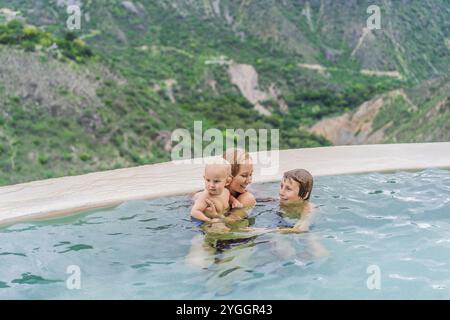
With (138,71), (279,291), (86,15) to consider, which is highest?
(86,15)

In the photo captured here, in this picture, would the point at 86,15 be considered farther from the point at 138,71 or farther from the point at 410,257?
the point at 410,257

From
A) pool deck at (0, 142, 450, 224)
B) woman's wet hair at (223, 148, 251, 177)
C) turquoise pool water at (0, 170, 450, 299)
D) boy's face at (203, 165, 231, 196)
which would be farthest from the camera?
pool deck at (0, 142, 450, 224)

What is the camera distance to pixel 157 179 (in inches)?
316

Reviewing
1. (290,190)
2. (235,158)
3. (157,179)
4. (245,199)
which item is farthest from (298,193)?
(157,179)

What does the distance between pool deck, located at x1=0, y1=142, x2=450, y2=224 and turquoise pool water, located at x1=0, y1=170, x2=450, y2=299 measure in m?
0.31

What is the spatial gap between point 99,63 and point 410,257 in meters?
9.98

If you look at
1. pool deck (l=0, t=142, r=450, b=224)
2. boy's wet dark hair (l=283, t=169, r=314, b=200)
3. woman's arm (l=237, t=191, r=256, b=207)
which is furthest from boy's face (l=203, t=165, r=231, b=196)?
pool deck (l=0, t=142, r=450, b=224)

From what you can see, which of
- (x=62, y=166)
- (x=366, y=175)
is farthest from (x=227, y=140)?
(x=366, y=175)

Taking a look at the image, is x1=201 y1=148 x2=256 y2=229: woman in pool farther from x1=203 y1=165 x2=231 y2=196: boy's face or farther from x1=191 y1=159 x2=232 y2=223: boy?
x1=203 y1=165 x2=231 y2=196: boy's face

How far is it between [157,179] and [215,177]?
9.59 ft

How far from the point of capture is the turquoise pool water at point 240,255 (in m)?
4.47

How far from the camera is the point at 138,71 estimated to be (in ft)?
A: 59.9

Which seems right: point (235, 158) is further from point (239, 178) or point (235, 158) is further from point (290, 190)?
point (290, 190)

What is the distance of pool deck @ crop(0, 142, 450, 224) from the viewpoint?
668 cm
